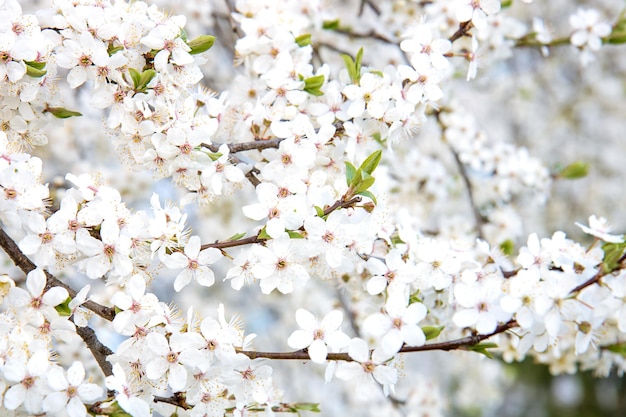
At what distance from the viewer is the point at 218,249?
149cm

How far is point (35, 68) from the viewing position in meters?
1.51

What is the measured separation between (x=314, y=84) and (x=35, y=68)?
25.9 inches

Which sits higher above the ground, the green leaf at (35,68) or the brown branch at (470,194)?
the green leaf at (35,68)

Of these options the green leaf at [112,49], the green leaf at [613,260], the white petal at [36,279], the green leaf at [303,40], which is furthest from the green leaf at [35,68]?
the green leaf at [613,260]

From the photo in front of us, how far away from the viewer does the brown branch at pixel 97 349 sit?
1.42 meters

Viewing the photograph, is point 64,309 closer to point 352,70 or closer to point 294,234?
point 294,234

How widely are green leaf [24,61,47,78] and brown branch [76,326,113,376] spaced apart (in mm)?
569

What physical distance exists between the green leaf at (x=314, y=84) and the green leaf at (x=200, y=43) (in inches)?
10.2

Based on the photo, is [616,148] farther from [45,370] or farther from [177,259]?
[45,370]

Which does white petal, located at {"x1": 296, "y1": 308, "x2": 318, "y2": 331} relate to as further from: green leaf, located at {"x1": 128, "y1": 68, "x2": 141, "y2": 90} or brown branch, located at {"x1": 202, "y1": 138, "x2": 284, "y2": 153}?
green leaf, located at {"x1": 128, "y1": 68, "x2": 141, "y2": 90}

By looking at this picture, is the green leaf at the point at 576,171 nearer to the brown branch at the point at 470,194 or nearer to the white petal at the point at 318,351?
the brown branch at the point at 470,194

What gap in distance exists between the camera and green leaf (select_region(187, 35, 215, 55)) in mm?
1627

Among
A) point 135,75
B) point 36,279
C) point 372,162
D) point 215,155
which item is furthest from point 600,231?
point 36,279

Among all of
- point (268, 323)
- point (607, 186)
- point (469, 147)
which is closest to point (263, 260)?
point (469, 147)
